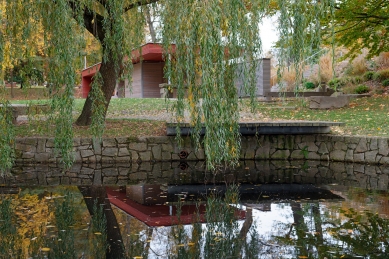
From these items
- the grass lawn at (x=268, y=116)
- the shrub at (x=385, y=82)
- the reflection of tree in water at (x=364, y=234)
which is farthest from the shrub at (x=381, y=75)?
the reflection of tree in water at (x=364, y=234)

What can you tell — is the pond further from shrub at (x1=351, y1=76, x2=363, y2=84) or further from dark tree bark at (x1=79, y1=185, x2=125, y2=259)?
shrub at (x1=351, y1=76, x2=363, y2=84)

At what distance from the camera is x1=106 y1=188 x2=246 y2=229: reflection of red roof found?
621 cm

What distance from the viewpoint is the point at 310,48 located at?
6746 millimetres

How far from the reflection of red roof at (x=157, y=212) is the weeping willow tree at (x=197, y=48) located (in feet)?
2.29

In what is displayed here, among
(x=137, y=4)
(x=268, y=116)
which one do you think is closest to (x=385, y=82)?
(x=268, y=116)

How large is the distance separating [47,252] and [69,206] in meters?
2.23

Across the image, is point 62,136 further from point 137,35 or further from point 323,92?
point 323,92

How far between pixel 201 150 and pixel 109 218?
6.02m

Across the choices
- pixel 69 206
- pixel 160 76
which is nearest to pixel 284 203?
pixel 69 206

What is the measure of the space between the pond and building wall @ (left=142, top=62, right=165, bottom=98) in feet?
44.9

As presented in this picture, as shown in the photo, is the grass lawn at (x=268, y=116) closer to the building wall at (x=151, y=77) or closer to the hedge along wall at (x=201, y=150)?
the hedge along wall at (x=201, y=150)

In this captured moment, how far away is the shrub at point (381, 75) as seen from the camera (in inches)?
757

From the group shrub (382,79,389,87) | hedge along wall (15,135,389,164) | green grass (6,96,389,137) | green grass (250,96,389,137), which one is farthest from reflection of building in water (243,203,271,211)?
shrub (382,79,389,87)

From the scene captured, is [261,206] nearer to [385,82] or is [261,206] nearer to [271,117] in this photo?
[271,117]
